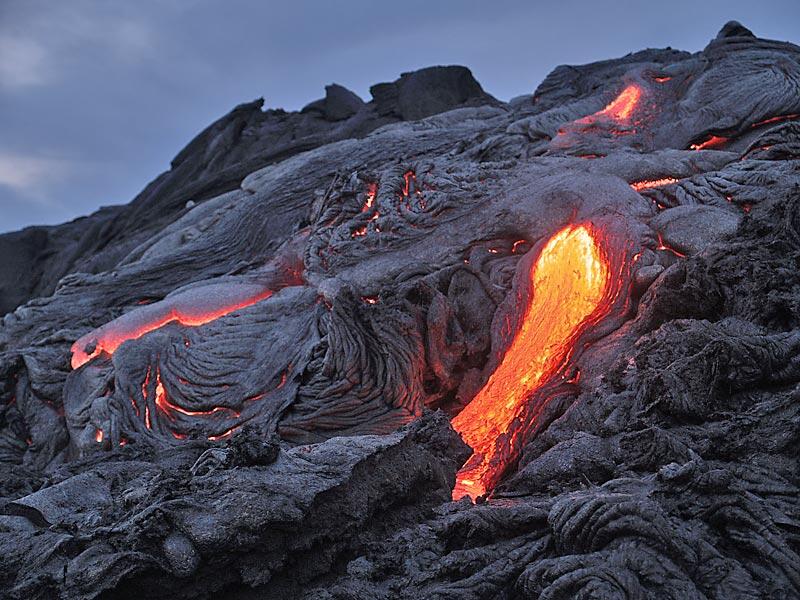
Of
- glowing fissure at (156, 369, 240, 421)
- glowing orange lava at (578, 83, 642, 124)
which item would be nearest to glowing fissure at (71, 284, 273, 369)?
glowing fissure at (156, 369, 240, 421)

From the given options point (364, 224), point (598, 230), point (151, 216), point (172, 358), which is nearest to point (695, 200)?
point (598, 230)

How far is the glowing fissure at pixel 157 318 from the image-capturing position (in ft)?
23.0

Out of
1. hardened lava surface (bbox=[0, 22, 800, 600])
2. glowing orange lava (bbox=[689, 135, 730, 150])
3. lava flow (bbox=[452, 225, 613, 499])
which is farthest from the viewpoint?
glowing orange lava (bbox=[689, 135, 730, 150])

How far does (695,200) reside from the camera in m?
6.41

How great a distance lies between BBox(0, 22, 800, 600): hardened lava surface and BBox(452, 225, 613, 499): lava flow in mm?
25

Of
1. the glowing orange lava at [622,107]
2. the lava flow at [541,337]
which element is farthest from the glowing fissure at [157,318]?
the glowing orange lava at [622,107]

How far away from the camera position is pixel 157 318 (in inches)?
279

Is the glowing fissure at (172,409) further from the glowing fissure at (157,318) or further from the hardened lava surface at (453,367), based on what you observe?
the glowing fissure at (157,318)

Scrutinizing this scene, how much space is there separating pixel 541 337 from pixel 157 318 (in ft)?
11.2

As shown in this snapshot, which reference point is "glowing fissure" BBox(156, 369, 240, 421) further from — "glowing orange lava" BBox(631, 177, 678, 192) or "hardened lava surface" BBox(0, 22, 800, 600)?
"glowing orange lava" BBox(631, 177, 678, 192)

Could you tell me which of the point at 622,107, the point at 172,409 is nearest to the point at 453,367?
the point at 172,409

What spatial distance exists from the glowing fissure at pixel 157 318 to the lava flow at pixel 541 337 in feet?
8.36

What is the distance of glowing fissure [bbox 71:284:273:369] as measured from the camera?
23.0 feet

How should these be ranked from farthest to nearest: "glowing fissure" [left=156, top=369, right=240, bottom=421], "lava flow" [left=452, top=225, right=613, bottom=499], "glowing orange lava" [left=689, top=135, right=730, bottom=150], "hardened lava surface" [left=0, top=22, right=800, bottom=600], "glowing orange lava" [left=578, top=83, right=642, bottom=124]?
"glowing orange lava" [left=578, top=83, right=642, bottom=124], "glowing orange lava" [left=689, top=135, right=730, bottom=150], "glowing fissure" [left=156, top=369, right=240, bottom=421], "lava flow" [left=452, top=225, right=613, bottom=499], "hardened lava surface" [left=0, top=22, right=800, bottom=600]
